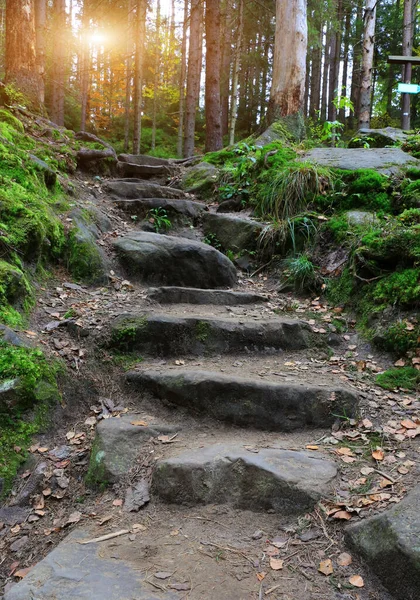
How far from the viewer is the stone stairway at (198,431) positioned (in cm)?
197

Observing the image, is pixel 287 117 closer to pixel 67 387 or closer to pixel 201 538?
pixel 67 387

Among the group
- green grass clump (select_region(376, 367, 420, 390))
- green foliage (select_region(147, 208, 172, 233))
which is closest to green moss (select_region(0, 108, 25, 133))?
green foliage (select_region(147, 208, 172, 233))

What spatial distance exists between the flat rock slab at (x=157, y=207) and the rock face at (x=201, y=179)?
53.6 inches

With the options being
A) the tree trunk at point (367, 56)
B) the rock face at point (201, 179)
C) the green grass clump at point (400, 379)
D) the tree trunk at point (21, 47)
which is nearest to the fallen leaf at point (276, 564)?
the green grass clump at point (400, 379)

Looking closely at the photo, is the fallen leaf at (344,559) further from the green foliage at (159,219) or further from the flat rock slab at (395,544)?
the green foliage at (159,219)

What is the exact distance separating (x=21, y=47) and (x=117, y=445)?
25.9 ft

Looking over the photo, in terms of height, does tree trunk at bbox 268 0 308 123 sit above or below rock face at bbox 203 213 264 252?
above

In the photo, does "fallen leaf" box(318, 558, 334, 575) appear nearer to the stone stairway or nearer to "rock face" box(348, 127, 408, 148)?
the stone stairway

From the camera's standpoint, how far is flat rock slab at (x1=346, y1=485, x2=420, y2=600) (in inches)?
73.3

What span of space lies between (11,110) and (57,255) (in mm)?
4008

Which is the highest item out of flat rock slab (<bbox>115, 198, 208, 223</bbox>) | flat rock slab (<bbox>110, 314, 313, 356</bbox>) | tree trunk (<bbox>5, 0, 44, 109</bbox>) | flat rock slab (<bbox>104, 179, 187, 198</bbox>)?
tree trunk (<bbox>5, 0, 44, 109</bbox>)

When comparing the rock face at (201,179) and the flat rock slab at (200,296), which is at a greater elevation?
the rock face at (201,179)

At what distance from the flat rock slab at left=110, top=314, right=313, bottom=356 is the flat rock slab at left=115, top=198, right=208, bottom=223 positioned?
2895 mm

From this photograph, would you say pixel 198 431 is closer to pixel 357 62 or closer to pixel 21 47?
pixel 21 47
